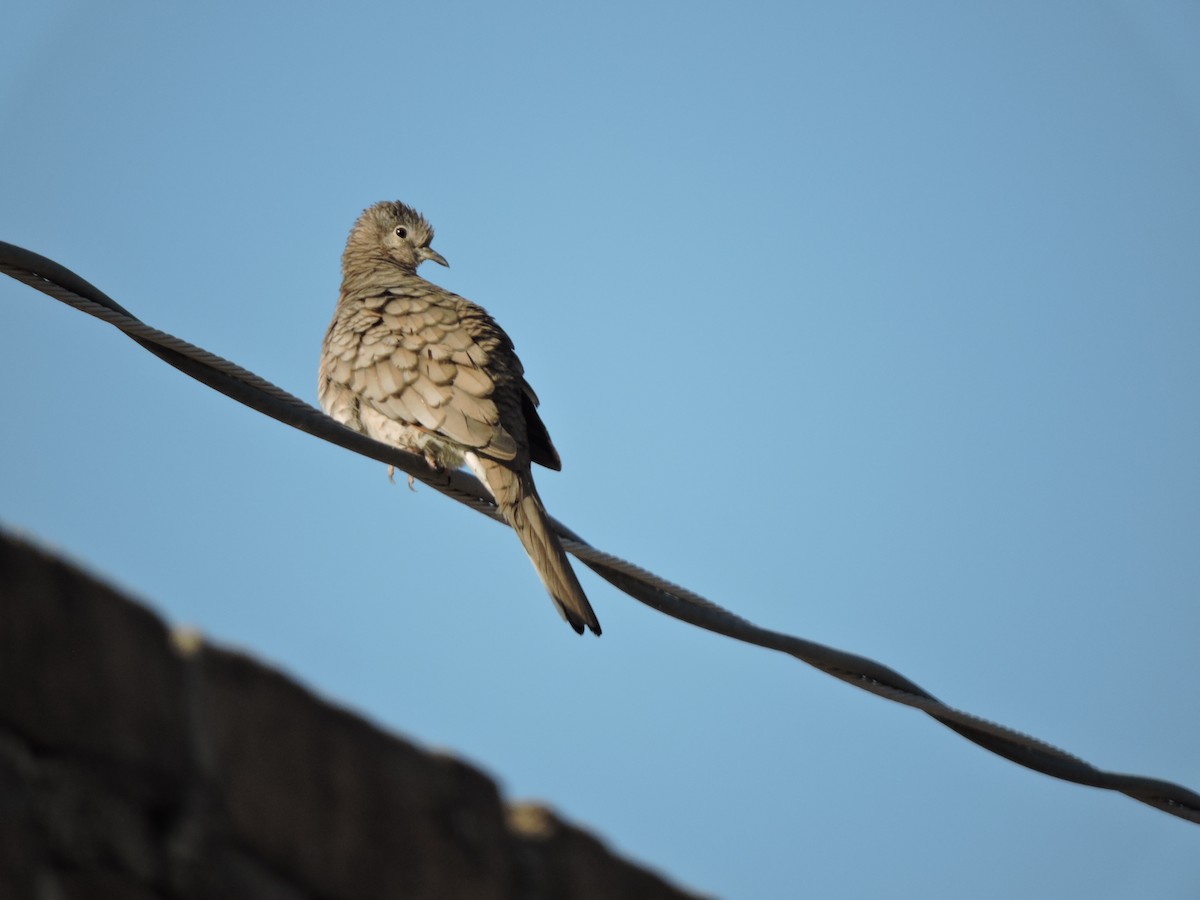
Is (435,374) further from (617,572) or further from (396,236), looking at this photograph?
(396,236)

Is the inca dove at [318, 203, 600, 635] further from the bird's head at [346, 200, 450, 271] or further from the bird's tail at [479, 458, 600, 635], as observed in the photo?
the bird's head at [346, 200, 450, 271]

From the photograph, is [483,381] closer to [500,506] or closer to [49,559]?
[500,506]

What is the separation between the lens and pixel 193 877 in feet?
9.37

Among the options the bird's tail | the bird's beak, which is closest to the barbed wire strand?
the bird's tail

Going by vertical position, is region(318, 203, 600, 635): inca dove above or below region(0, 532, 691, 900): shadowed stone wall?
above

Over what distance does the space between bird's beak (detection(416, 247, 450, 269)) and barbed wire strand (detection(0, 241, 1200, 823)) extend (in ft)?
10.4

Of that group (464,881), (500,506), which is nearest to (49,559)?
(464,881)

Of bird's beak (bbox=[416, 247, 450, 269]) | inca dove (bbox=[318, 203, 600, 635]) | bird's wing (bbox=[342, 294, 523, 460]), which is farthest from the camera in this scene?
bird's beak (bbox=[416, 247, 450, 269])

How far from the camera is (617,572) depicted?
373cm

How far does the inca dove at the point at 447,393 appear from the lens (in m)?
4.79

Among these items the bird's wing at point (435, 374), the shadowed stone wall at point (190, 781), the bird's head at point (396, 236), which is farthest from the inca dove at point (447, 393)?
the bird's head at point (396, 236)

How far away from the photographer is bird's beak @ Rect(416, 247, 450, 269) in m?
7.34

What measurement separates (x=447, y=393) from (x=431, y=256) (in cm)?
242

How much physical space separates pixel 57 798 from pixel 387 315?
3167mm
